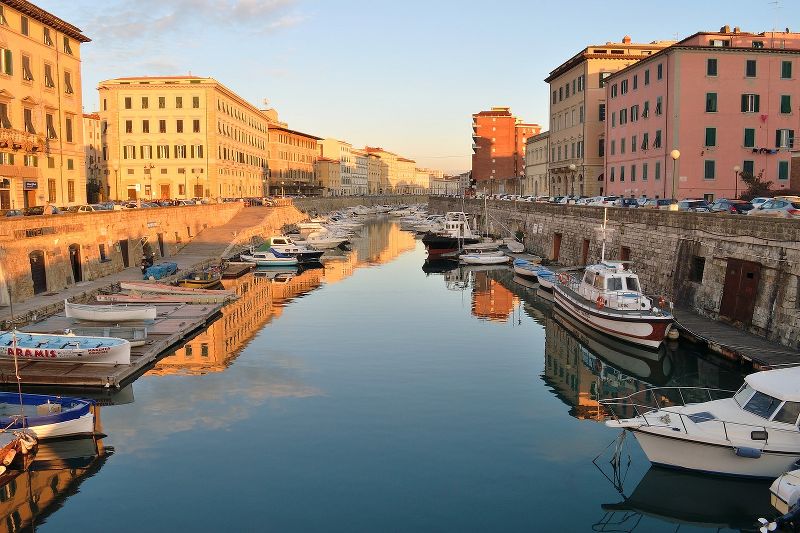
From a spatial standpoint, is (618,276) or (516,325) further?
(516,325)

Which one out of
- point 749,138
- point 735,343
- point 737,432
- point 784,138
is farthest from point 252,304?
point 784,138

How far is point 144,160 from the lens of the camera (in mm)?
97250

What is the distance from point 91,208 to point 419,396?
3837 cm

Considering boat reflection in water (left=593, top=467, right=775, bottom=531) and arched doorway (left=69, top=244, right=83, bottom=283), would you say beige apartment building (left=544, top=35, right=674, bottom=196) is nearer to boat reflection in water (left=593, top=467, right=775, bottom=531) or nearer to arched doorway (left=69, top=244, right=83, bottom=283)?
arched doorway (left=69, top=244, right=83, bottom=283)

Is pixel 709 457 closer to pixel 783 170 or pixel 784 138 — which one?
pixel 783 170

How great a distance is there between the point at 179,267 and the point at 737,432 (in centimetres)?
5036

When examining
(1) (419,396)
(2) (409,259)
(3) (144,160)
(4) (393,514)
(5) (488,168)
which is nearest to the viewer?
(4) (393,514)

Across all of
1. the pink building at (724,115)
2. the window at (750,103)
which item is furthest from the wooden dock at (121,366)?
the window at (750,103)

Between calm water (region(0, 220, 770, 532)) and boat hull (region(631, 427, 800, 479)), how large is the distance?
0.47m

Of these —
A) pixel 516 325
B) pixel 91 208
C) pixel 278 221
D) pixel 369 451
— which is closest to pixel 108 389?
pixel 369 451

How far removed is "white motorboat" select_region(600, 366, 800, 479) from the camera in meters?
17.0

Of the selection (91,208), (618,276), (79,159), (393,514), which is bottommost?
(393,514)

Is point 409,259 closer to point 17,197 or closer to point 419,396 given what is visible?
point 17,197

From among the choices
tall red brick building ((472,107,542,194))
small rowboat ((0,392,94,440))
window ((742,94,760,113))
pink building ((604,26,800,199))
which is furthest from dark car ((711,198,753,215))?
tall red brick building ((472,107,542,194))
